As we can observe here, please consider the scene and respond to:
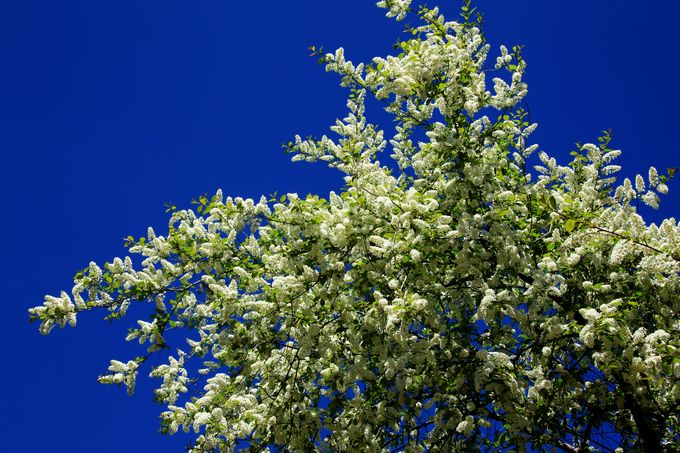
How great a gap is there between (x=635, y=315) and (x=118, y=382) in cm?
510

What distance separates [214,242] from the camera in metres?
6.47

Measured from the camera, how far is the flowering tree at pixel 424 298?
571 cm

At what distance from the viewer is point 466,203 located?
6.36 meters

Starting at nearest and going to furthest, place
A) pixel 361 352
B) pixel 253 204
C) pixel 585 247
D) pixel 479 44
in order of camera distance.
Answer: pixel 585 247
pixel 361 352
pixel 253 204
pixel 479 44

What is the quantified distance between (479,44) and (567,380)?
3733 millimetres

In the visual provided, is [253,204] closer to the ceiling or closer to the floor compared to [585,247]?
closer to the ceiling

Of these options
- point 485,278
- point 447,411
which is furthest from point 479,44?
point 447,411

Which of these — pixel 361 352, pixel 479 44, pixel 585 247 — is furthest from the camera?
pixel 479 44

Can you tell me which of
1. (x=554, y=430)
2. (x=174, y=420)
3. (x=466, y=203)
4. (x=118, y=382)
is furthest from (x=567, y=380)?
(x=118, y=382)

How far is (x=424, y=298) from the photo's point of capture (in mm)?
5867

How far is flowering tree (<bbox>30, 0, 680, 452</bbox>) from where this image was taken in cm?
571

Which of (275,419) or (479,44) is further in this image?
(479,44)

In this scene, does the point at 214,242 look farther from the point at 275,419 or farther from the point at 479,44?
the point at 479,44

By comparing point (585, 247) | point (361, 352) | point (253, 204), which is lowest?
point (361, 352)
